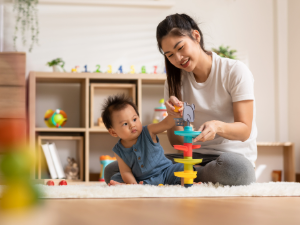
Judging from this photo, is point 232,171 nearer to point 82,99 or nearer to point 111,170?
point 111,170

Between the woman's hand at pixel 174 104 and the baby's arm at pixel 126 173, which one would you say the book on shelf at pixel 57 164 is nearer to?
the baby's arm at pixel 126 173

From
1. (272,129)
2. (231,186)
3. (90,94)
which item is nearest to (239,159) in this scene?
(231,186)

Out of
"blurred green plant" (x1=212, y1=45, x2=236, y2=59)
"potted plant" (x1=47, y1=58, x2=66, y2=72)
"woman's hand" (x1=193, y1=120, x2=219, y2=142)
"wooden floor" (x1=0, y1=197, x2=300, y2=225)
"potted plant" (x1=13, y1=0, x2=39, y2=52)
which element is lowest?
"wooden floor" (x1=0, y1=197, x2=300, y2=225)

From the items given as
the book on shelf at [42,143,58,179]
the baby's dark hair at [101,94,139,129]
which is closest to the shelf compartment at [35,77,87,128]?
the book on shelf at [42,143,58,179]

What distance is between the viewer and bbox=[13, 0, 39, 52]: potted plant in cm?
259

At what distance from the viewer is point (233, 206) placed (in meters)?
0.75

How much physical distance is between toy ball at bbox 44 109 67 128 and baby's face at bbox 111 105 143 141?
4.14 ft

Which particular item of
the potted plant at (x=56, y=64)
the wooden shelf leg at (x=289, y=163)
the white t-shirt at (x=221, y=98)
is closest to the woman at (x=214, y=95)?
the white t-shirt at (x=221, y=98)

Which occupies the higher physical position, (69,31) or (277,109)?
(69,31)

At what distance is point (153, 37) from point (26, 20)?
1.08 metres

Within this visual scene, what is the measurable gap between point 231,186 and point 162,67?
186 cm

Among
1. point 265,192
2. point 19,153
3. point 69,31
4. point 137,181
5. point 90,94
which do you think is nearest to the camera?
point 19,153

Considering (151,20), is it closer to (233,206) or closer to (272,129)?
(272,129)

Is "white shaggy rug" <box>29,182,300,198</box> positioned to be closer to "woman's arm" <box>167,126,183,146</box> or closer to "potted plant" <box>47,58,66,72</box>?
"woman's arm" <box>167,126,183,146</box>
